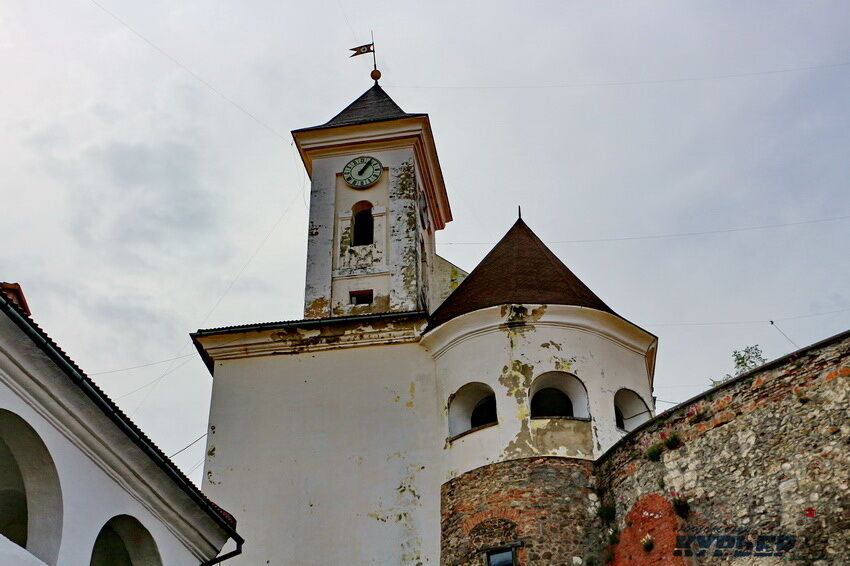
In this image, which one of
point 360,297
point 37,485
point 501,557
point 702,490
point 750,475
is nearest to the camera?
point 37,485

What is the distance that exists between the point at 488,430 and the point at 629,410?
3326 millimetres

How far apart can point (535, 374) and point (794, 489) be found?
6.28m

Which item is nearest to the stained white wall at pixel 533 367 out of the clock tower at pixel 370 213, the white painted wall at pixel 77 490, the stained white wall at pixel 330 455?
the stained white wall at pixel 330 455

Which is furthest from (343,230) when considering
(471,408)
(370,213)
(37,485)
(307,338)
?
(37,485)

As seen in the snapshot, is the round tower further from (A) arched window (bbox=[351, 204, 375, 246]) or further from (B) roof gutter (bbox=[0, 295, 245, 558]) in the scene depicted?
(B) roof gutter (bbox=[0, 295, 245, 558])

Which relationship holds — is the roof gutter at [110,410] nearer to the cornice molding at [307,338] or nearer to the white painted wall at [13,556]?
the white painted wall at [13,556]

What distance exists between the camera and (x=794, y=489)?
13.6m

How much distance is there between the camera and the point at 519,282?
20547 millimetres

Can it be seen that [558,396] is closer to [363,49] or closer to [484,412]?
[484,412]

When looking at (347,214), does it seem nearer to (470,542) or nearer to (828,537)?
(470,542)

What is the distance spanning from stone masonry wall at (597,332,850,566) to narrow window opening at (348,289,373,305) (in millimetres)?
8657

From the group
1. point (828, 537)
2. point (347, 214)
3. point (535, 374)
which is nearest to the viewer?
point (828, 537)

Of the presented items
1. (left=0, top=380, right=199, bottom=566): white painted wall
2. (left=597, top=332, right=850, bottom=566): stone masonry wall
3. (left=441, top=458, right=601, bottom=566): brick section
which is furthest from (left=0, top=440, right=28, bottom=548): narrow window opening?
(left=597, top=332, right=850, bottom=566): stone masonry wall

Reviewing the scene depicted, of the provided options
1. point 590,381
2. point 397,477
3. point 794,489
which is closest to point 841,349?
point 794,489
